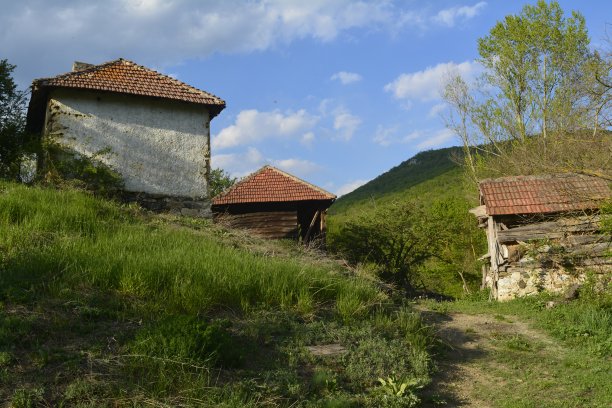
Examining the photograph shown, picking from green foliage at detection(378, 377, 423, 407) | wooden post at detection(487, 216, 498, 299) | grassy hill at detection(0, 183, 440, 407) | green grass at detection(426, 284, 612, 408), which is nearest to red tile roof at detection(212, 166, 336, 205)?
wooden post at detection(487, 216, 498, 299)

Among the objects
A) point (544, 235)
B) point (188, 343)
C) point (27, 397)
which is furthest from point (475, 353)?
point (544, 235)

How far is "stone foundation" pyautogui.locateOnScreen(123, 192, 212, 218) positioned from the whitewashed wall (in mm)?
164

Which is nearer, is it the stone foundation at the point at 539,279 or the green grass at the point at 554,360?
the green grass at the point at 554,360

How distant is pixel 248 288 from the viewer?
8305 millimetres

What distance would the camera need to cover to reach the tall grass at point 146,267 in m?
7.59

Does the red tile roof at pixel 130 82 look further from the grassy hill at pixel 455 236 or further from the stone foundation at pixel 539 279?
the stone foundation at pixel 539 279

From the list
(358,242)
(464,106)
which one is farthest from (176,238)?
(464,106)

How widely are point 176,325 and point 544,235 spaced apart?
12399 mm

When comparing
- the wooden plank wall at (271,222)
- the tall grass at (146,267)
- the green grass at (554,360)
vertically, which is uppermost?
the wooden plank wall at (271,222)

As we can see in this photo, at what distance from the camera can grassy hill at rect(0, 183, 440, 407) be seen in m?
5.49

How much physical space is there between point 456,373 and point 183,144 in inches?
481

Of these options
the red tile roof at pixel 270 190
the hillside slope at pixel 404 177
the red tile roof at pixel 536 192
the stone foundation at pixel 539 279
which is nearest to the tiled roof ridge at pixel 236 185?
the red tile roof at pixel 270 190

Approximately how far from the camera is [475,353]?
9.05 meters

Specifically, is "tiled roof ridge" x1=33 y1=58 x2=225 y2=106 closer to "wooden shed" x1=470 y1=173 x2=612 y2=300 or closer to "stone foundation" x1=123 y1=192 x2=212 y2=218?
"stone foundation" x1=123 y1=192 x2=212 y2=218
